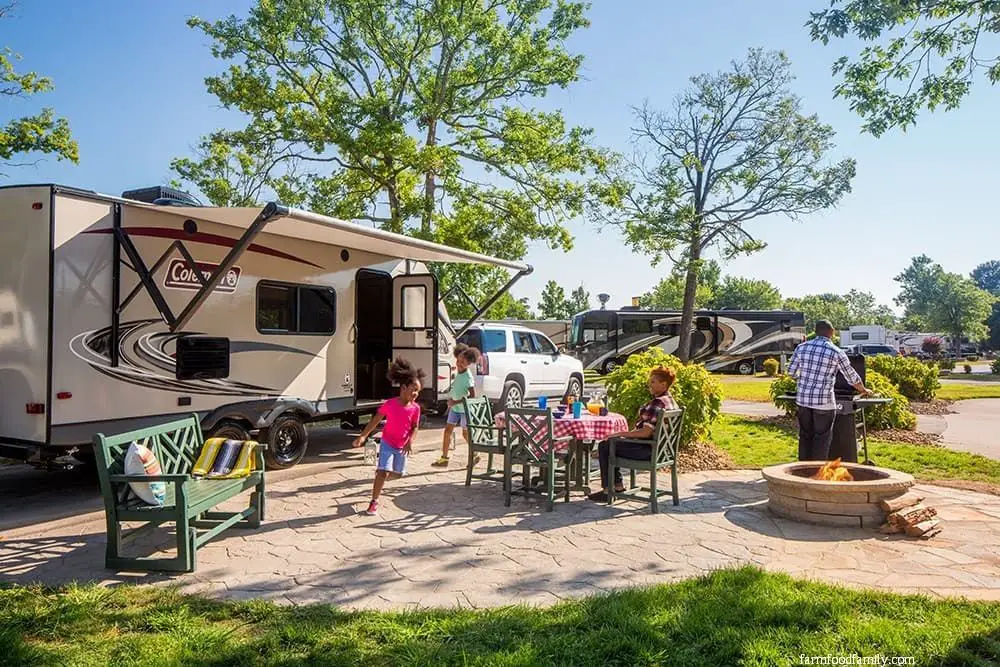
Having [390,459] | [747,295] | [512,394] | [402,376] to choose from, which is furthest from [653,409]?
[747,295]

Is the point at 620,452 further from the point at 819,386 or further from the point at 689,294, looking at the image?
the point at 689,294

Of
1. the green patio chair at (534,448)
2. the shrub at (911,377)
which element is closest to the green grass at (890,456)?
the green patio chair at (534,448)

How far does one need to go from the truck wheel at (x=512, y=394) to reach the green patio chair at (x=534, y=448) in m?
5.96

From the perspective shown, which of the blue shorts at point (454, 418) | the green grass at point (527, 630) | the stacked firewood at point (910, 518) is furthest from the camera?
the blue shorts at point (454, 418)

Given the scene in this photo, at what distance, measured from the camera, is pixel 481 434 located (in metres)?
7.13

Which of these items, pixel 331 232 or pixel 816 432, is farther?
pixel 331 232

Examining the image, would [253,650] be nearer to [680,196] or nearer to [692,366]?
[692,366]

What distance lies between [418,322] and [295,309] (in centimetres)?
235

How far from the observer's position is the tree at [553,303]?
6234 cm

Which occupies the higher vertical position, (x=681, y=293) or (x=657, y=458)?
(x=681, y=293)

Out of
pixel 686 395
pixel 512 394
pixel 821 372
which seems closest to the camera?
pixel 821 372

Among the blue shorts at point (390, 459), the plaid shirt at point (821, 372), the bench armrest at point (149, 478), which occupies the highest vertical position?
the plaid shirt at point (821, 372)

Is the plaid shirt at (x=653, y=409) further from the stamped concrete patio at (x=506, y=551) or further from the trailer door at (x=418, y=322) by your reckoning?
the trailer door at (x=418, y=322)

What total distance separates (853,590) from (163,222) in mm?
6370
